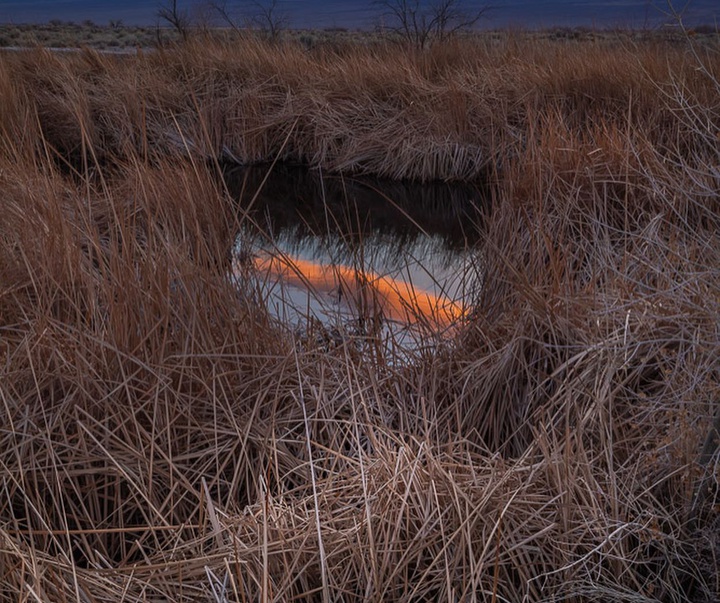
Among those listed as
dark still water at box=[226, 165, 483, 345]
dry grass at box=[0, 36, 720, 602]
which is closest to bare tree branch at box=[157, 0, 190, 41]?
dark still water at box=[226, 165, 483, 345]

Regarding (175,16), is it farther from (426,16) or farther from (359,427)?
(359,427)

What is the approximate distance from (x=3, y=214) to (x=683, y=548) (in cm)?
205

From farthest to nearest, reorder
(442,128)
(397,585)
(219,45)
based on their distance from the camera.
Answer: (219,45) < (442,128) < (397,585)

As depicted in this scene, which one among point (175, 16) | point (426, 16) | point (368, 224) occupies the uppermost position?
point (175, 16)

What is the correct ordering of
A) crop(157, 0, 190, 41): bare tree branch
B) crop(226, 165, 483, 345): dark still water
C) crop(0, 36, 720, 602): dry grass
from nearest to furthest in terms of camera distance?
crop(0, 36, 720, 602): dry grass, crop(226, 165, 483, 345): dark still water, crop(157, 0, 190, 41): bare tree branch

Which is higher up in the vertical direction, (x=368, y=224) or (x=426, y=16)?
(x=426, y=16)

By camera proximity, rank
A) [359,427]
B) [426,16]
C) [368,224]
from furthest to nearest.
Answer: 1. [426,16]
2. [368,224]
3. [359,427]

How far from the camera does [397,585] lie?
4.29 ft

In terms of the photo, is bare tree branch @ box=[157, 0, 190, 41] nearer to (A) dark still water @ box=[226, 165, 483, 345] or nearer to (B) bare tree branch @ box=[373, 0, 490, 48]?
(B) bare tree branch @ box=[373, 0, 490, 48]

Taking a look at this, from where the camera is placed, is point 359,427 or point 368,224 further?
point 368,224

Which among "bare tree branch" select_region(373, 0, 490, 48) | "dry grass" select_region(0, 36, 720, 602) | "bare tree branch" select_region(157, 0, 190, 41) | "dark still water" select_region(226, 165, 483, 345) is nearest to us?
"dry grass" select_region(0, 36, 720, 602)

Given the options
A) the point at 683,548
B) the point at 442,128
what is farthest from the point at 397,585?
the point at 442,128

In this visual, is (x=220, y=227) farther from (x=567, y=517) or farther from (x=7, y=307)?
(x=567, y=517)

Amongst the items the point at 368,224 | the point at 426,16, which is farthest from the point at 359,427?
the point at 426,16
